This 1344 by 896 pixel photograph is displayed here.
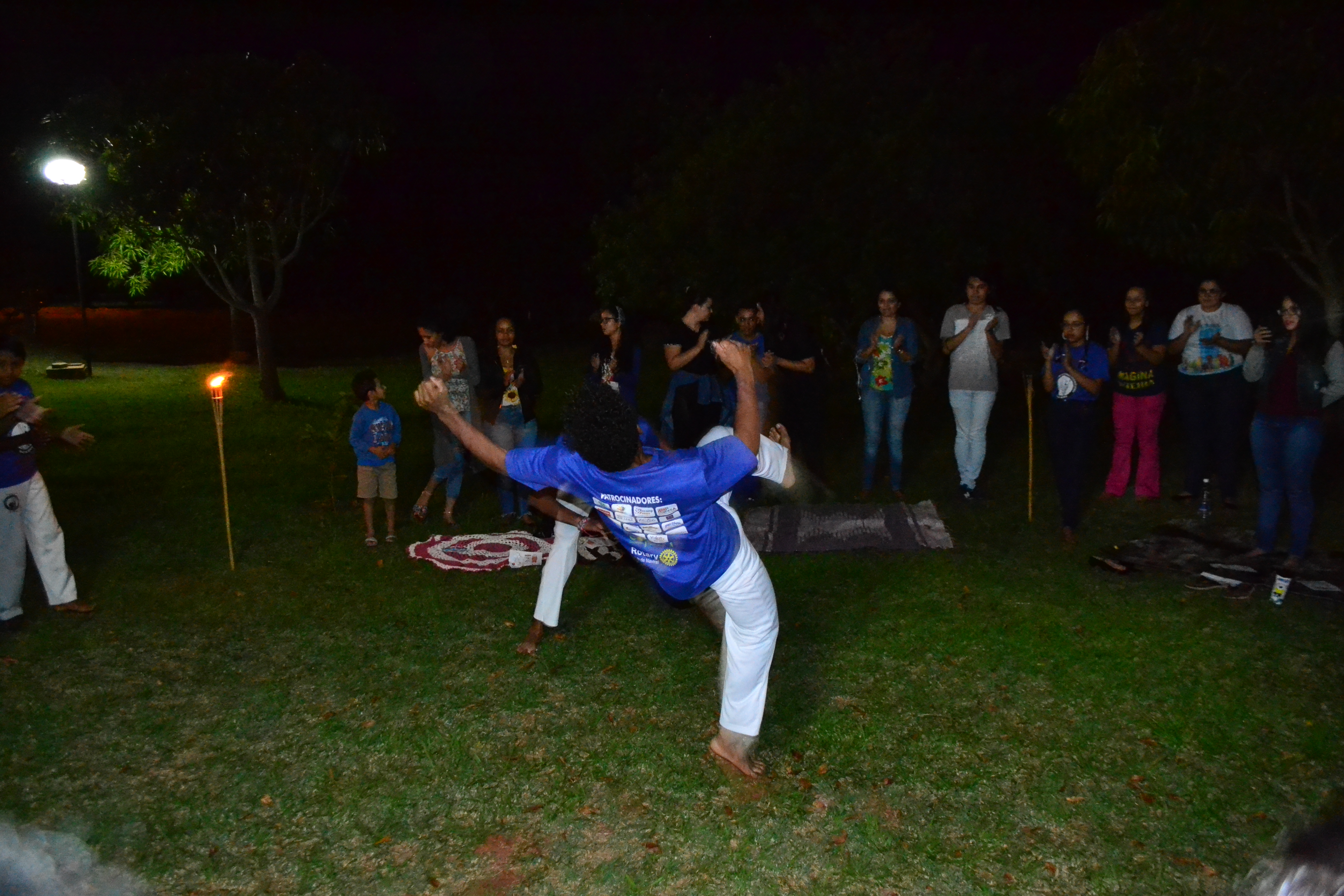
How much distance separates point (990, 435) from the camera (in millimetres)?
14055

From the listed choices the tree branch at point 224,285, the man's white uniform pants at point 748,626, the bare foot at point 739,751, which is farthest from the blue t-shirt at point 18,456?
the tree branch at point 224,285

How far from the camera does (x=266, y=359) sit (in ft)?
63.9

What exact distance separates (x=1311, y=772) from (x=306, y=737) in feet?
15.8

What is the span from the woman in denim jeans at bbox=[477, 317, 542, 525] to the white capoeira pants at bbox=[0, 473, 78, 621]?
3.21 meters

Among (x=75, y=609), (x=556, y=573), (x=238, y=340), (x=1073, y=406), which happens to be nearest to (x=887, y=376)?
(x=1073, y=406)

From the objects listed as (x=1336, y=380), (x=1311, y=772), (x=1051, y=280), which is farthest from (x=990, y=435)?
(x=1311, y=772)

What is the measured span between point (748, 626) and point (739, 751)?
62cm

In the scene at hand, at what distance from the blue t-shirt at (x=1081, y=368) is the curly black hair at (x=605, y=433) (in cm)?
509

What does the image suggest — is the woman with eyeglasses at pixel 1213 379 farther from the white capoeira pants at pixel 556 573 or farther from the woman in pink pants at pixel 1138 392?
the white capoeira pants at pixel 556 573

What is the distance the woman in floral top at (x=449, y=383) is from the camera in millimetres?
9180

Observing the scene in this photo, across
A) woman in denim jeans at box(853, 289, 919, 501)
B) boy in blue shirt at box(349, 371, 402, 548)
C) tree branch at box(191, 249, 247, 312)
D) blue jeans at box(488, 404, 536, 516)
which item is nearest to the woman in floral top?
blue jeans at box(488, 404, 536, 516)

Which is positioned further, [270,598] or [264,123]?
[264,123]

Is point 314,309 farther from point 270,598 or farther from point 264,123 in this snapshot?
point 270,598

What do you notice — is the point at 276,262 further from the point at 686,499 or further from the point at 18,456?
the point at 686,499
